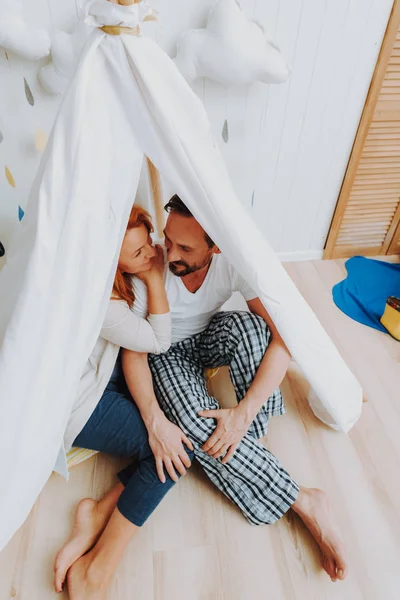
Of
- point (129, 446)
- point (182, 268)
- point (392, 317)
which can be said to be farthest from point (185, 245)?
point (392, 317)

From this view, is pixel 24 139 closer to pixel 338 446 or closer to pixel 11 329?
pixel 11 329

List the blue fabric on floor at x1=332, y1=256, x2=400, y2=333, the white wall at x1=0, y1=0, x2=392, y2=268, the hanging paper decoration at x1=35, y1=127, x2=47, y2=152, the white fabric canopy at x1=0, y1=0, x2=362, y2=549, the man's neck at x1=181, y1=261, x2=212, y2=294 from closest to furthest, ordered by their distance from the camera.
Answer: the white fabric canopy at x1=0, y1=0, x2=362, y2=549 → the man's neck at x1=181, y1=261, x2=212, y2=294 → the white wall at x1=0, y1=0, x2=392, y2=268 → the hanging paper decoration at x1=35, y1=127, x2=47, y2=152 → the blue fabric on floor at x1=332, y1=256, x2=400, y2=333

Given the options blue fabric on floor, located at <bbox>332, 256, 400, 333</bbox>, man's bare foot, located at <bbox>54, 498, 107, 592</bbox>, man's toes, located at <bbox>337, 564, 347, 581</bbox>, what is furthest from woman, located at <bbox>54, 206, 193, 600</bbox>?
blue fabric on floor, located at <bbox>332, 256, 400, 333</bbox>

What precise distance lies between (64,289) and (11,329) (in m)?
0.13

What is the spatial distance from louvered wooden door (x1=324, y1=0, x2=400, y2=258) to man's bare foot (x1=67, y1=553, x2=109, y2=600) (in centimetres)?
155

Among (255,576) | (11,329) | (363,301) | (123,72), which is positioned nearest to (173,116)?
(123,72)

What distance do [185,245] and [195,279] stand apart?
172mm

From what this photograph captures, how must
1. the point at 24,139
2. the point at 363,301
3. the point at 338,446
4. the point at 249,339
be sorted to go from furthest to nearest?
1. the point at 363,301
2. the point at 24,139
3. the point at 338,446
4. the point at 249,339

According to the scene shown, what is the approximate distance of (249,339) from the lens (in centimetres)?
117

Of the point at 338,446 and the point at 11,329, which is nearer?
the point at 11,329

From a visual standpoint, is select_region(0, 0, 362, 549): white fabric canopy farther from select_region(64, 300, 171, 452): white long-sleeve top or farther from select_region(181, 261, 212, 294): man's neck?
select_region(181, 261, 212, 294): man's neck

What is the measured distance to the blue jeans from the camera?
108 cm

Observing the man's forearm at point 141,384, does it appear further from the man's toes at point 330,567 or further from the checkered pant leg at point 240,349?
the man's toes at point 330,567

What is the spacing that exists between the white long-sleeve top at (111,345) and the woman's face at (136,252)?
0.09 m
